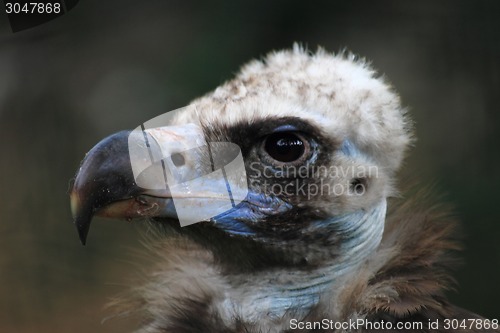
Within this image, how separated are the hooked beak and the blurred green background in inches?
73.0

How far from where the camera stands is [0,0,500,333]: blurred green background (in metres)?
3.39

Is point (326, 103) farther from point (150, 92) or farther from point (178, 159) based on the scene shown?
point (150, 92)

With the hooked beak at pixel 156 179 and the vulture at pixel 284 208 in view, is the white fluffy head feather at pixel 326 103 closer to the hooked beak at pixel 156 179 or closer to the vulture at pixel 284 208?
the vulture at pixel 284 208

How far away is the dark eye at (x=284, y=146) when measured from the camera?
167 centimetres

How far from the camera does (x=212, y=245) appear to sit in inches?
69.7

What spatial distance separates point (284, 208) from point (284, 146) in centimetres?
15

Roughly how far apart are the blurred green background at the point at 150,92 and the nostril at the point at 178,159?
6.16ft

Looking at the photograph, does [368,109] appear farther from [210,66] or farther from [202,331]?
[210,66]

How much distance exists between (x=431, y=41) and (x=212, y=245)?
2.25 m

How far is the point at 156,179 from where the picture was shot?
61.1 inches

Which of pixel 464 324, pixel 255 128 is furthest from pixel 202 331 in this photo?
pixel 464 324

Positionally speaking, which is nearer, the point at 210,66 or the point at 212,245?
the point at 212,245

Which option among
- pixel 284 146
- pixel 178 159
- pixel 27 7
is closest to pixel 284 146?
pixel 284 146

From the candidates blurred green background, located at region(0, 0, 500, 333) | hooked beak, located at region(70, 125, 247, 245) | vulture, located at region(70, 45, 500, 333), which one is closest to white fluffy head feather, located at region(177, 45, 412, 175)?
vulture, located at region(70, 45, 500, 333)
